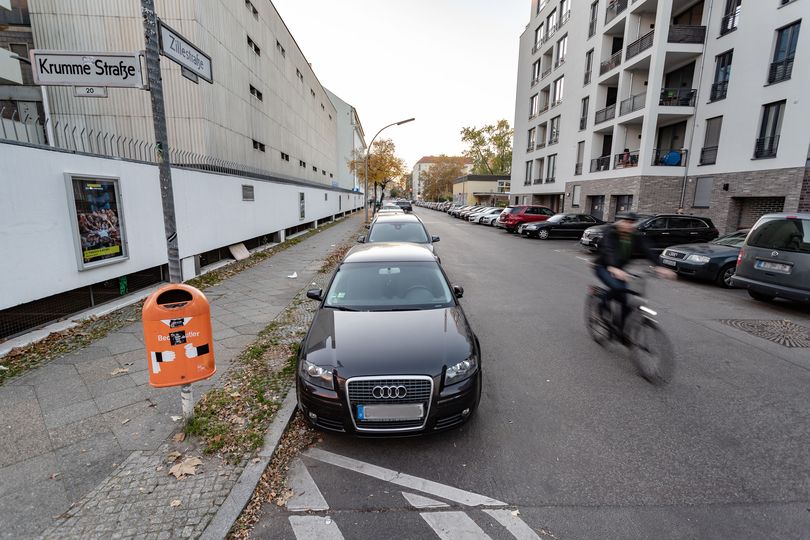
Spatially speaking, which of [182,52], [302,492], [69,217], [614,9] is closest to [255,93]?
[69,217]

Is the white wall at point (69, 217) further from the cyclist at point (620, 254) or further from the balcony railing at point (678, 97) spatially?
the balcony railing at point (678, 97)

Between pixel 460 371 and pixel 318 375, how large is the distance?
1128mm

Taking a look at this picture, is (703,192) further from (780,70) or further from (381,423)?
(381,423)

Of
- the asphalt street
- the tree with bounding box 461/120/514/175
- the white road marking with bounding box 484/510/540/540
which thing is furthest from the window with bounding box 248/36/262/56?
the tree with bounding box 461/120/514/175

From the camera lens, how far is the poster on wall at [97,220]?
222 inches

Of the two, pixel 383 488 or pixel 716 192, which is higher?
→ pixel 716 192

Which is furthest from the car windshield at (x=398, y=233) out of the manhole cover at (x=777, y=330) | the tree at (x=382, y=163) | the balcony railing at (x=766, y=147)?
the tree at (x=382, y=163)

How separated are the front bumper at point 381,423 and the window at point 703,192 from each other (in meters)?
20.8

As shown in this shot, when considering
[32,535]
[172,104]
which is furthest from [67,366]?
[172,104]

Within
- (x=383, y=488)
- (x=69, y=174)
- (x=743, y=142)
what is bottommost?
(x=383, y=488)

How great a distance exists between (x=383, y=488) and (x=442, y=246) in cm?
1455

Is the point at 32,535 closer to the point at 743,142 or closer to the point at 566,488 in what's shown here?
the point at 566,488

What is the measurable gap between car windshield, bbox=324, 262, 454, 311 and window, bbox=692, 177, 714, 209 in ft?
64.6

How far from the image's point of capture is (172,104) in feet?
43.5
